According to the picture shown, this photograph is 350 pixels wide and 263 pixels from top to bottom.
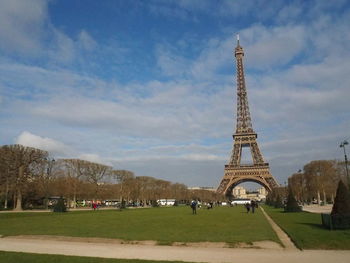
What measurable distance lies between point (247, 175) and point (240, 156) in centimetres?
777

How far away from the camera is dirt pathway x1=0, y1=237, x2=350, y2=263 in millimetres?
12057

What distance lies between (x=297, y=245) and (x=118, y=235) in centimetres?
853

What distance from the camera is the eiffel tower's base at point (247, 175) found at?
97500mm

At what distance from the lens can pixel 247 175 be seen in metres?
98.0

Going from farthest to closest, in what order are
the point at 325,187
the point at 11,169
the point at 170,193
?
1. the point at 170,193
2. the point at 325,187
3. the point at 11,169

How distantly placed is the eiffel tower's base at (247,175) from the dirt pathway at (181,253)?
3365 inches

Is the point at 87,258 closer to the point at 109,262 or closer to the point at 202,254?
the point at 109,262

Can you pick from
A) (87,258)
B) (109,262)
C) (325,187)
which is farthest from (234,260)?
(325,187)

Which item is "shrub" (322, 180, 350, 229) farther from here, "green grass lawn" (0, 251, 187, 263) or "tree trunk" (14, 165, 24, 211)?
"tree trunk" (14, 165, 24, 211)

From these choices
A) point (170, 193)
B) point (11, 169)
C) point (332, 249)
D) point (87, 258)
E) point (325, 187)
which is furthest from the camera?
point (170, 193)

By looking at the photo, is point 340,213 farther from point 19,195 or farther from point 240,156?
point 240,156

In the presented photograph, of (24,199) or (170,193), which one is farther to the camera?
A: (170,193)

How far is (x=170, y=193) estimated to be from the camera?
105625 millimetres

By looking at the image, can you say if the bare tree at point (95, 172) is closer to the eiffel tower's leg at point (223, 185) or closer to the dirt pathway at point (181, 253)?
the eiffel tower's leg at point (223, 185)
